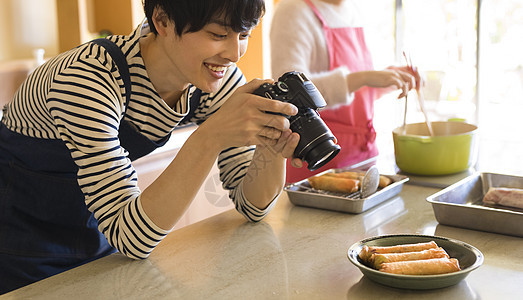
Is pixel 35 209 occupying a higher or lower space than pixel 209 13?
lower

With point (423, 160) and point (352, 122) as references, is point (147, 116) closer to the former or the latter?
point (423, 160)

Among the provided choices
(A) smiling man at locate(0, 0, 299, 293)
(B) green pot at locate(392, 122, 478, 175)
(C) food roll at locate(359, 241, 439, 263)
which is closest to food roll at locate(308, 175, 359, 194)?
(A) smiling man at locate(0, 0, 299, 293)

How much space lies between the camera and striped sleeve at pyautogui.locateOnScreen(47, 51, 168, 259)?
3.74 feet

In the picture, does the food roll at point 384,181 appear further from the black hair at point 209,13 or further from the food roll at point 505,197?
the black hair at point 209,13

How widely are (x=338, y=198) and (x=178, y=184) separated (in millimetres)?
419

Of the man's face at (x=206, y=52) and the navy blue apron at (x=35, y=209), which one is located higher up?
the man's face at (x=206, y=52)

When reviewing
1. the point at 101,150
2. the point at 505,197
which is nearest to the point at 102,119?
the point at 101,150

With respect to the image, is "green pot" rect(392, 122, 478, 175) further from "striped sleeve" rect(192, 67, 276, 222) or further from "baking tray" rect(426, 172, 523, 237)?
"striped sleeve" rect(192, 67, 276, 222)

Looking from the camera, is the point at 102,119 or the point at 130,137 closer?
the point at 102,119

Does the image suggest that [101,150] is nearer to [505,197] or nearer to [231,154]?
[231,154]

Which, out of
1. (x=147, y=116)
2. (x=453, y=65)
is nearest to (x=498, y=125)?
(x=453, y=65)

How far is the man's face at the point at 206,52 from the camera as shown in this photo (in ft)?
3.84

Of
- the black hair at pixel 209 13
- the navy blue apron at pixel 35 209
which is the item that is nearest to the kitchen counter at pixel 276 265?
the navy blue apron at pixel 35 209

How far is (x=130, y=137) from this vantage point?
133cm
